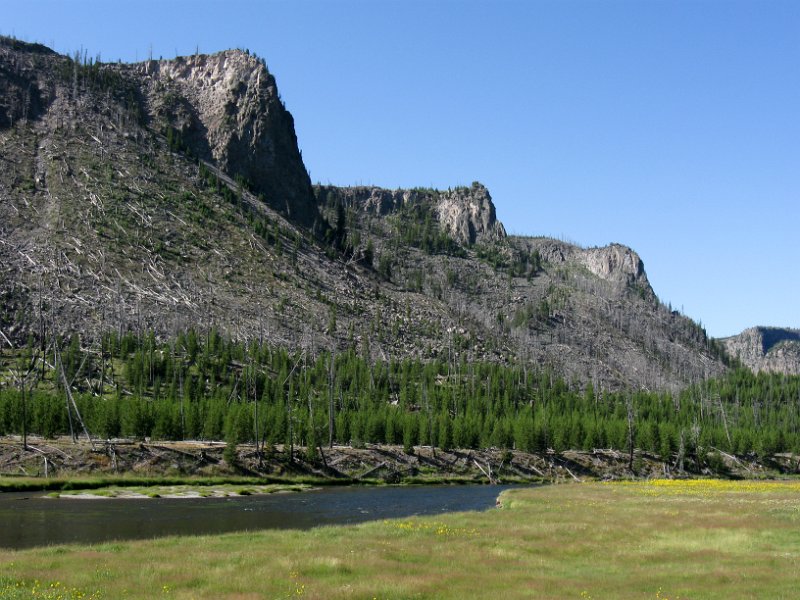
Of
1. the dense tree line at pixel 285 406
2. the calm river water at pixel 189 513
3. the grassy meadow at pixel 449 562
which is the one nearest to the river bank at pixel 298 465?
the dense tree line at pixel 285 406

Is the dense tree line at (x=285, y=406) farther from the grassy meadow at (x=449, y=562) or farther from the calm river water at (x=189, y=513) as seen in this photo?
the grassy meadow at (x=449, y=562)

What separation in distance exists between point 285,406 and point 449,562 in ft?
343

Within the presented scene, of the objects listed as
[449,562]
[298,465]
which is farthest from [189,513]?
[298,465]

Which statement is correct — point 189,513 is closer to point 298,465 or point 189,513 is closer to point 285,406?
point 298,465

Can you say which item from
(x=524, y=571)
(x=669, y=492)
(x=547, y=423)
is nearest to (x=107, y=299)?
(x=547, y=423)

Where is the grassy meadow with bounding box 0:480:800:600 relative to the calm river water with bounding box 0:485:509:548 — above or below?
above

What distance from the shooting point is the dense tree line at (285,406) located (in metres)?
109

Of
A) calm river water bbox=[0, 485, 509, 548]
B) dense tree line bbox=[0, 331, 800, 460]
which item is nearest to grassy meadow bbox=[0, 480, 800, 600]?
calm river water bbox=[0, 485, 509, 548]

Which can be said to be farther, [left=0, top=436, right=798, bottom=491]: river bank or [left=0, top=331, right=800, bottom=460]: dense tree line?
[left=0, top=331, right=800, bottom=460]: dense tree line

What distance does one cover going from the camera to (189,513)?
200 ft

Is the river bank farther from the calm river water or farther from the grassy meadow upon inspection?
the grassy meadow

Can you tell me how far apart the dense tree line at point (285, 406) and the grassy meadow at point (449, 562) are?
65146mm

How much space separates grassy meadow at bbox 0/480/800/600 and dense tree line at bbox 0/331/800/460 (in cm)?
6515

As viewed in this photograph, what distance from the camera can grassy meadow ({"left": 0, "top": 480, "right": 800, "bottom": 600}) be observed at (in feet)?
90.9
